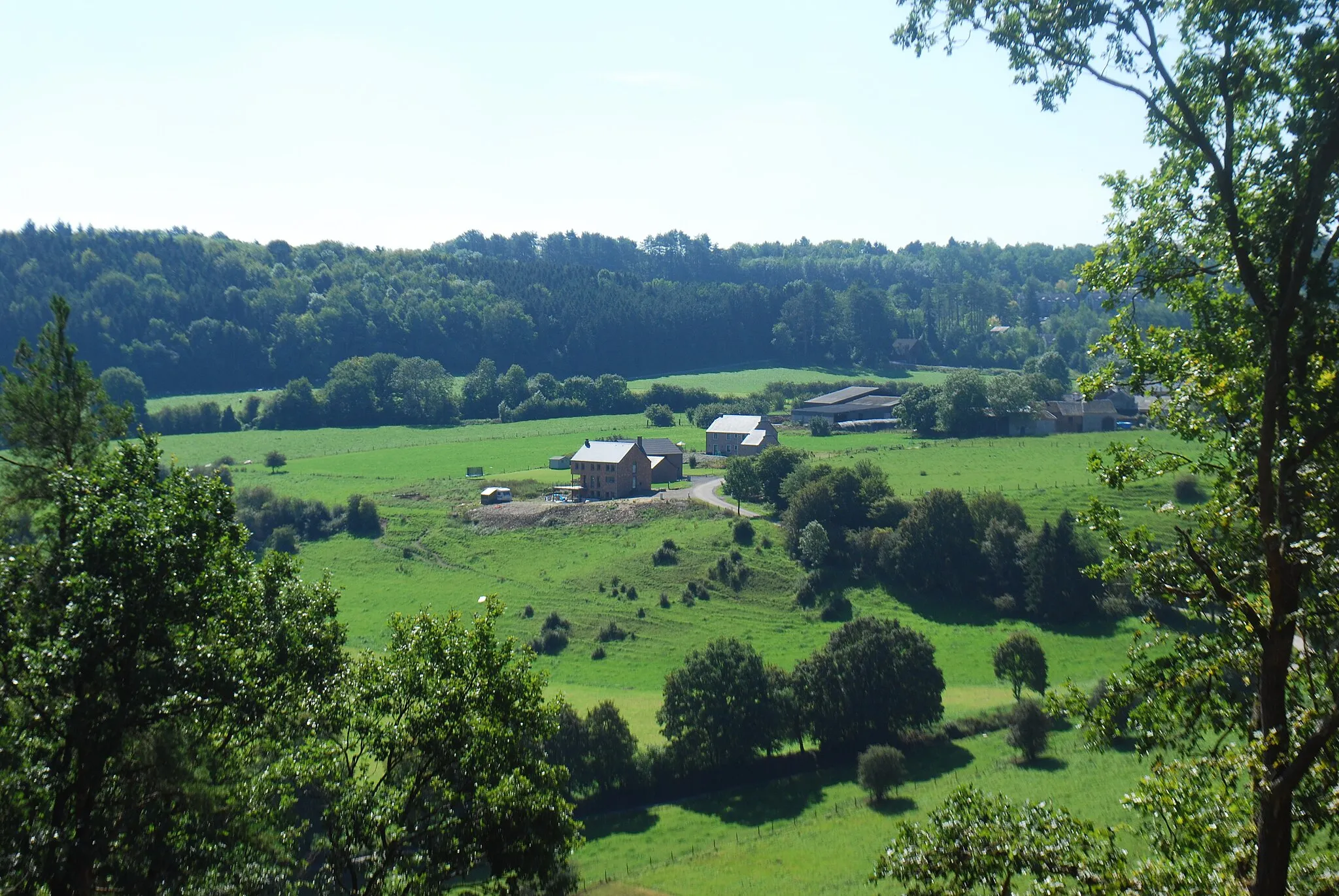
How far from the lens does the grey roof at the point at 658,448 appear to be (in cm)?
7694

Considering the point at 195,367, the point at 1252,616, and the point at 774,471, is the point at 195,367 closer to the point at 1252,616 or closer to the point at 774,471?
the point at 774,471

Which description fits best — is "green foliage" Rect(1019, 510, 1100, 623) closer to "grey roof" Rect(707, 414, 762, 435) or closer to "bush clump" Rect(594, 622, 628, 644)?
"bush clump" Rect(594, 622, 628, 644)

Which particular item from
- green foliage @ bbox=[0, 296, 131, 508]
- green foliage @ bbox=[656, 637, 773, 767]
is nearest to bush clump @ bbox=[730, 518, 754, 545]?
green foliage @ bbox=[656, 637, 773, 767]

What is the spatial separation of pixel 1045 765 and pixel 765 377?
10758 centimetres

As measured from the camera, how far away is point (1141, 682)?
8992mm

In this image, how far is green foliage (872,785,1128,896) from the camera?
25.4 ft

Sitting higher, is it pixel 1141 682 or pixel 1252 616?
pixel 1252 616

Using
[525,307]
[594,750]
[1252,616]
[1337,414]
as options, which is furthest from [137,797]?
[525,307]

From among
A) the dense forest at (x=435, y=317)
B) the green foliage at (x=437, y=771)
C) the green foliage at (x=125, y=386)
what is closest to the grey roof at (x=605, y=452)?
the green foliage at (x=437, y=771)

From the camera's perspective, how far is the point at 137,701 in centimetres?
1002

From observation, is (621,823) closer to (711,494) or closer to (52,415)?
(52,415)

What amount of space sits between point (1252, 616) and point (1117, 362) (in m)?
3.28

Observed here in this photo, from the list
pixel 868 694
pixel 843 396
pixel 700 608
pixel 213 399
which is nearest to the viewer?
pixel 868 694

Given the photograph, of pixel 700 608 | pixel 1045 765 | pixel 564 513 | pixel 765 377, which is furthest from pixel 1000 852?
pixel 765 377
